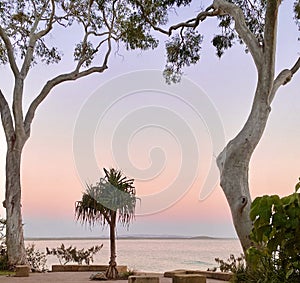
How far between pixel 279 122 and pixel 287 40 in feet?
6.63

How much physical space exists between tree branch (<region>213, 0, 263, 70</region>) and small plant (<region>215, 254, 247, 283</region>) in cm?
356

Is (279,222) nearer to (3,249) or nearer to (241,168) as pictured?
(241,168)

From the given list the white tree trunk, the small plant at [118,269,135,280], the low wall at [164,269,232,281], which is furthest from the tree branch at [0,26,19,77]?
the white tree trunk

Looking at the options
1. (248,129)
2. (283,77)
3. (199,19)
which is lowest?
(248,129)

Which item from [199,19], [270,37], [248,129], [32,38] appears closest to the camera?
[248,129]

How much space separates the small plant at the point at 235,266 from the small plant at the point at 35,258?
5015mm

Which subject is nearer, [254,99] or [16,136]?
[254,99]

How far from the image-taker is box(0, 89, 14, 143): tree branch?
1433cm

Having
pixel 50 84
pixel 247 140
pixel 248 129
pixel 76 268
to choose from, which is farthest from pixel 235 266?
pixel 50 84

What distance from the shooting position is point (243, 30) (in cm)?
997

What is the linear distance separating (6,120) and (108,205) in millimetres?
4680

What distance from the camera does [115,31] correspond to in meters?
15.7

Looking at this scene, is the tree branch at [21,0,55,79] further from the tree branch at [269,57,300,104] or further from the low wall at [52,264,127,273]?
the tree branch at [269,57,300,104]

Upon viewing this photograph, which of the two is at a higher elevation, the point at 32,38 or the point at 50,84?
the point at 32,38
